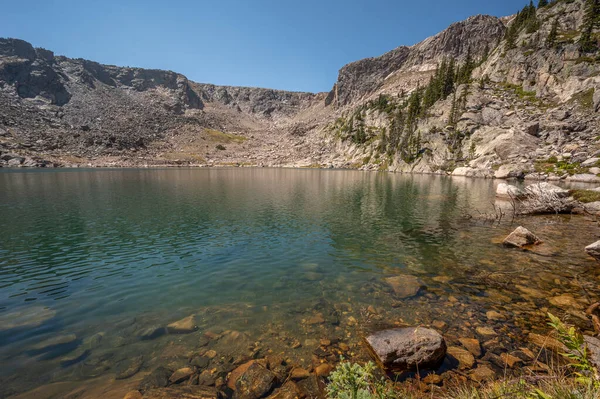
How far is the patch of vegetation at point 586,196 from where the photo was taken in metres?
31.9

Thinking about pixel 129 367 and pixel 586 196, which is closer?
pixel 129 367

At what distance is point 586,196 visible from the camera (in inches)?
1297

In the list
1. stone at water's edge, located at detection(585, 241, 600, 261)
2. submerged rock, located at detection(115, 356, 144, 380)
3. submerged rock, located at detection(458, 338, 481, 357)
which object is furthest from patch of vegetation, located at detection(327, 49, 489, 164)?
submerged rock, located at detection(115, 356, 144, 380)

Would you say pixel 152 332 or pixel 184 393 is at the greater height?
pixel 184 393

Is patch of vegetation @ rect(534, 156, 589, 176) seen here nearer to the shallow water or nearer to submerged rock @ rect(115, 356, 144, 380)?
the shallow water

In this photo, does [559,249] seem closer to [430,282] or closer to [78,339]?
[430,282]

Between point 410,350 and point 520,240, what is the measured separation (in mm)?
18342

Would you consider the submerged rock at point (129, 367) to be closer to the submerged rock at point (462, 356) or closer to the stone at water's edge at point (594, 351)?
the submerged rock at point (462, 356)

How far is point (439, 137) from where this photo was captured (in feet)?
417

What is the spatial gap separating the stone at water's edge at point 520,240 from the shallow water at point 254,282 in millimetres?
1053

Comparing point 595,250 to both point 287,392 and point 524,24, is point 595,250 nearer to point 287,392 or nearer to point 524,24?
point 287,392

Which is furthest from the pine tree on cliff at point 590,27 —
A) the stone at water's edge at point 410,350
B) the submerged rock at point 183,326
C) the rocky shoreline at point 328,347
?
the submerged rock at point 183,326

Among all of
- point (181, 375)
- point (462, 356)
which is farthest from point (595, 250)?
point (181, 375)

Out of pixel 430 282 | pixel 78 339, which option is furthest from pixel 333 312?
pixel 78 339
